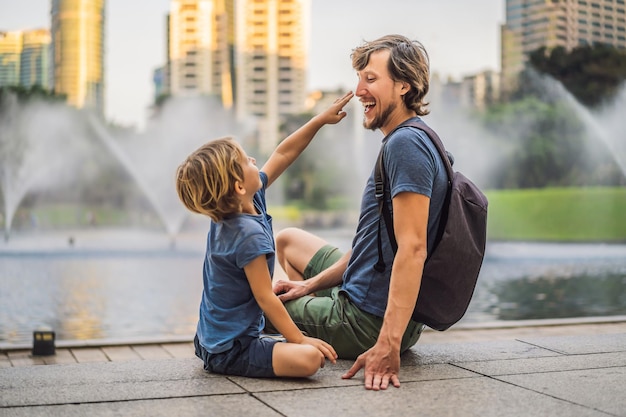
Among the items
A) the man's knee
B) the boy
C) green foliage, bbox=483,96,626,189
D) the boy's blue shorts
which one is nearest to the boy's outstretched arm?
the man's knee

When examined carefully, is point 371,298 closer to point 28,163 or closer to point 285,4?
point 28,163

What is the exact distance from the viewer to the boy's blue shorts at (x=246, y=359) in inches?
136

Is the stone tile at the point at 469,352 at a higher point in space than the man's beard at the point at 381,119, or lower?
lower

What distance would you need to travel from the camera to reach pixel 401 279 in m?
3.40

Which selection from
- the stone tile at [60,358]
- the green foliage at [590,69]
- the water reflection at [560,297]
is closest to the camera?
the stone tile at [60,358]

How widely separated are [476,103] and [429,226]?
134 feet

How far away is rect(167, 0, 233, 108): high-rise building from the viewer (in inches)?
2822

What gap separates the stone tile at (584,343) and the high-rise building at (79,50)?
48970 millimetres

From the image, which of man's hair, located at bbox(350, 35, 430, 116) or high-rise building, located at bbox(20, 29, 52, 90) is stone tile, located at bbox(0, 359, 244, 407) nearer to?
man's hair, located at bbox(350, 35, 430, 116)

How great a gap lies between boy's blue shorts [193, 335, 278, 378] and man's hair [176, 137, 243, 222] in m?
0.49

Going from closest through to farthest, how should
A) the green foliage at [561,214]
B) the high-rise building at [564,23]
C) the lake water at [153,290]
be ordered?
the lake water at [153,290], the green foliage at [561,214], the high-rise building at [564,23]

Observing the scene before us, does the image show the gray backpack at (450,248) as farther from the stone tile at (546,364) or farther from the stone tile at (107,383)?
the stone tile at (107,383)

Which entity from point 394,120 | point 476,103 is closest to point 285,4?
point 476,103

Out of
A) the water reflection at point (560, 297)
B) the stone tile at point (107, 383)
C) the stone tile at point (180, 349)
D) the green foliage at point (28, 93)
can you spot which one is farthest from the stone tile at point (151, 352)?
the green foliage at point (28, 93)
